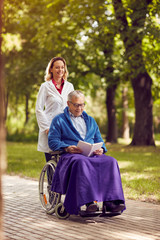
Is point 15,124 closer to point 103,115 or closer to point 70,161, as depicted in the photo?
point 103,115

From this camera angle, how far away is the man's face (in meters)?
5.47

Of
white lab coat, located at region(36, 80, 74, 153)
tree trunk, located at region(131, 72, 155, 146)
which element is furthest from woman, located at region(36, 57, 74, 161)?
tree trunk, located at region(131, 72, 155, 146)

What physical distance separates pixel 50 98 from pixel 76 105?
2.09 feet

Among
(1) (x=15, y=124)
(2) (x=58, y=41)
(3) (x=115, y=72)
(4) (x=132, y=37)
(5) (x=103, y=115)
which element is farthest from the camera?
(5) (x=103, y=115)

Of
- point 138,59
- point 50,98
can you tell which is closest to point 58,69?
point 50,98

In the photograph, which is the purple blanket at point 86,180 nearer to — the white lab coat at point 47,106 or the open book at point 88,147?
the open book at point 88,147

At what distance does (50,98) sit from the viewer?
6.02 metres

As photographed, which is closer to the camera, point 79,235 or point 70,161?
point 79,235

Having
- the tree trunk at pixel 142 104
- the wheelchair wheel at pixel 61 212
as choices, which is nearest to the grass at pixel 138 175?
the wheelchair wheel at pixel 61 212

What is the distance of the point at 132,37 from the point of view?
48.5ft

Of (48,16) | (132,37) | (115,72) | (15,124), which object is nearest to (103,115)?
(15,124)

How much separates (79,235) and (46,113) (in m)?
2.09

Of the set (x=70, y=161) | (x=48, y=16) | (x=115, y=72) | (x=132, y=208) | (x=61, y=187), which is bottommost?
(x=132, y=208)

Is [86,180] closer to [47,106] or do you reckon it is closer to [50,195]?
[50,195]
